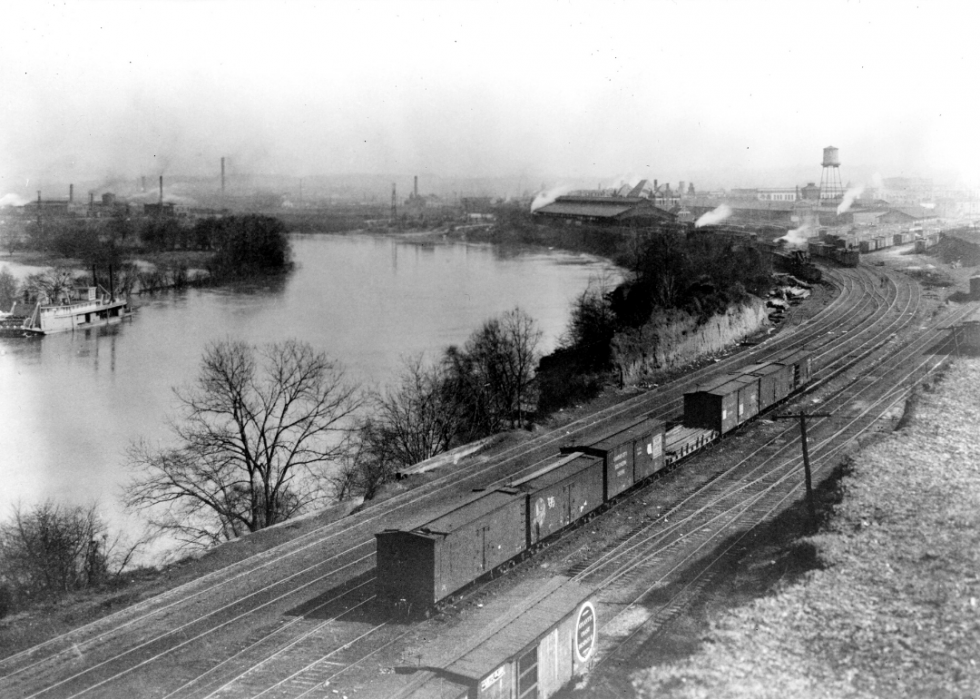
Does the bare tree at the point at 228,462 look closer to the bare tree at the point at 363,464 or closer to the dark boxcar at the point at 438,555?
the bare tree at the point at 363,464

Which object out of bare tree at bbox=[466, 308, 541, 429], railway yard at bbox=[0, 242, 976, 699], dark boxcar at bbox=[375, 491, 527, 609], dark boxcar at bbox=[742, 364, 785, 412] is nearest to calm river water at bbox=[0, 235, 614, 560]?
bare tree at bbox=[466, 308, 541, 429]

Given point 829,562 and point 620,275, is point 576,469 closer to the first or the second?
point 829,562

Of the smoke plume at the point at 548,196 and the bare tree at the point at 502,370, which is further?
the smoke plume at the point at 548,196

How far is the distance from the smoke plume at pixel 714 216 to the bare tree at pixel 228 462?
48.1m

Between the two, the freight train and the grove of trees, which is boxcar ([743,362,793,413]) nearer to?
the freight train

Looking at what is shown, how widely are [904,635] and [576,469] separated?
717 centimetres

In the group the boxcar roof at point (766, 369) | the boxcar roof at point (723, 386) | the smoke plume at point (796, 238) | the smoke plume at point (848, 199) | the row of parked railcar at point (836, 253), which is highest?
the smoke plume at point (848, 199)

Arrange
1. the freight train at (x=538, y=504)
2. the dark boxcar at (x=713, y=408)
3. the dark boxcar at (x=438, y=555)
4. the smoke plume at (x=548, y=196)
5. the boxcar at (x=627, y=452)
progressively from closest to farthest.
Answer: the dark boxcar at (x=438, y=555)
the freight train at (x=538, y=504)
the boxcar at (x=627, y=452)
the dark boxcar at (x=713, y=408)
the smoke plume at (x=548, y=196)

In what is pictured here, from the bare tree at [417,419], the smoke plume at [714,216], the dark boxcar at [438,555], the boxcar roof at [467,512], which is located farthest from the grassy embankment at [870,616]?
the smoke plume at [714,216]

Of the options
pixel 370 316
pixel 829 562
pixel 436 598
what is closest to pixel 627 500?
pixel 829 562

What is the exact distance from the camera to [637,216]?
239 feet

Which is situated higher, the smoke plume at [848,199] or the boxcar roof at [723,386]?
the smoke plume at [848,199]

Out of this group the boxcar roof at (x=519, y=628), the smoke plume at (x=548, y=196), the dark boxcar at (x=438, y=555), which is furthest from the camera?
the smoke plume at (x=548, y=196)

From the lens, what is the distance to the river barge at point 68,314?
106 ft
